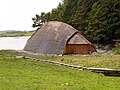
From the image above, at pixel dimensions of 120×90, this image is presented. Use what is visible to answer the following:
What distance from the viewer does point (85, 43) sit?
50938mm

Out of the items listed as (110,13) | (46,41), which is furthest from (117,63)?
(110,13)

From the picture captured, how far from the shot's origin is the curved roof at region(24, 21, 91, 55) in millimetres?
50672

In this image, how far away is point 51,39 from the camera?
52562mm

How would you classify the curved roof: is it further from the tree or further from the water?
the water

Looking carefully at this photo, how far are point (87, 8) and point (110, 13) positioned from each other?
45.0 ft

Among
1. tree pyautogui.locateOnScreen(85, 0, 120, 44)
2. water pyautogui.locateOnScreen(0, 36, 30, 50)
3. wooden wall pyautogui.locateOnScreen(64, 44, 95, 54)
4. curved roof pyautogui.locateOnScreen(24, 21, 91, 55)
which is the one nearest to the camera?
curved roof pyautogui.locateOnScreen(24, 21, 91, 55)

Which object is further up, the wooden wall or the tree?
the tree

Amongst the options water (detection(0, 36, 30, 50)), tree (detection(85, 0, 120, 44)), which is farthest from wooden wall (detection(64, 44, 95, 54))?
water (detection(0, 36, 30, 50))

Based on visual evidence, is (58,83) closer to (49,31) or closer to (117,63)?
(117,63)

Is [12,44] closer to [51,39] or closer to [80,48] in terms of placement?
[51,39]

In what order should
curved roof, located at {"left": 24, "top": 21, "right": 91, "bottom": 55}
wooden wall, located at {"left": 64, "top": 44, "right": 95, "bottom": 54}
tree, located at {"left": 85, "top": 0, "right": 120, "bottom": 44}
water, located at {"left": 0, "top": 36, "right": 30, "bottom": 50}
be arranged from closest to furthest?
curved roof, located at {"left": 24, "top": 21, "right": 91, "bottom": 55}, wooden wall, located at {"left": 64, "top": 44, "right": 95, "bottom": 54}, tree, located at {"left": 85, "top": 0, "right": 120, "bottom": 44}, water, located at {"left": 0, "top": 36, "right": 30, "bottom": 50}

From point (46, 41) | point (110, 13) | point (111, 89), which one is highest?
point (110, 13)

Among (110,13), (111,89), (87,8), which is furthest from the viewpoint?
(87,8)

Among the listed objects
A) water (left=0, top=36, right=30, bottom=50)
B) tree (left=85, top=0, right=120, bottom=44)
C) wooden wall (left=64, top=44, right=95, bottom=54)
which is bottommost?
wooden wall (left=64, top=44, right=95, bottom=54)
